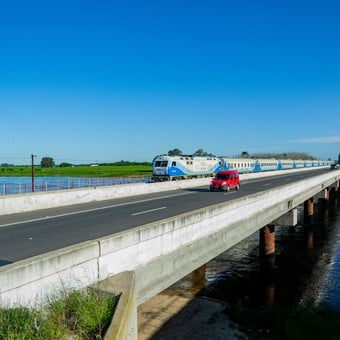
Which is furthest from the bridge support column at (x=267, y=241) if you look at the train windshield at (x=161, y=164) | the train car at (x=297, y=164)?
the train car at (x=297, y=164)

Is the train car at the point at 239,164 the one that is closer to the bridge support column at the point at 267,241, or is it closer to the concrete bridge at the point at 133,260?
the bridge support column at the point at 267,241

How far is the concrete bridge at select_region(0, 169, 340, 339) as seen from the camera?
5723 millimetres

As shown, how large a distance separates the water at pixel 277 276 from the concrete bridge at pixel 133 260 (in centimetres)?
401

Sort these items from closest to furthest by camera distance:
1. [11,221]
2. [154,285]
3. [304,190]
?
[154,285] < [11,221] < [304,190]

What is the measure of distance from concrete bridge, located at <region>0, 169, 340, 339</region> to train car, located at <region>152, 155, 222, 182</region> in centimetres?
2788

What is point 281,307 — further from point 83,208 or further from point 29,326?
point 29,326

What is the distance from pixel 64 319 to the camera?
544cm

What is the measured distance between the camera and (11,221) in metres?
14.1

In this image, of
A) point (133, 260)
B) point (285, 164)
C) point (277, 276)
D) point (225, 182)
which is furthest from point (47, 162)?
point (133, 260)

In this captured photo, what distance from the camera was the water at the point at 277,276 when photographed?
17.6 m

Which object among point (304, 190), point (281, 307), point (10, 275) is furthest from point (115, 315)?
point (304, 190)

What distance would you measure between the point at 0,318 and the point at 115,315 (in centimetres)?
155

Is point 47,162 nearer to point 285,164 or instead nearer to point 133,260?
point 285,164

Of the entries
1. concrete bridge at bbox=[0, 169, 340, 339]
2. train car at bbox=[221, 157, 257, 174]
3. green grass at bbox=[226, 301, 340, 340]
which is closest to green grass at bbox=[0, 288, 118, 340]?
concrete bridge at bbox=[0, 169, 340, 339]
